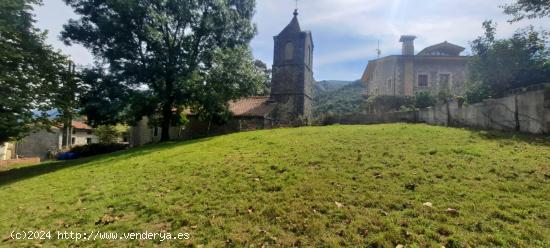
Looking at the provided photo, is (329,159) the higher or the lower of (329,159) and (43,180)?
the higher

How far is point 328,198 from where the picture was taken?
16.2ft

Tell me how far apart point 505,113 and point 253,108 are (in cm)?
1953

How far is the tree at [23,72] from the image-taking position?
11969 mm

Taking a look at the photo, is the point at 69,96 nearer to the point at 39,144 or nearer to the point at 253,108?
the point at 253,108

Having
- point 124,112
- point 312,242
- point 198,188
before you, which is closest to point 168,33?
point 124,112

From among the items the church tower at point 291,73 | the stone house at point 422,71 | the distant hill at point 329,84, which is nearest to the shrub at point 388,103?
the stone house at point 422,71

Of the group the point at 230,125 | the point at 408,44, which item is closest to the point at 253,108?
the point at 230,125

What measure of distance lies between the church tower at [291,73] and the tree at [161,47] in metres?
7.82

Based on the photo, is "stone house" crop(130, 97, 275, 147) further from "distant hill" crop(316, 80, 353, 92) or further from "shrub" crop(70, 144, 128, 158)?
"distant hill" crop(316, 80, 353, 92)

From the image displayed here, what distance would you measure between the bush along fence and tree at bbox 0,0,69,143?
17696mm

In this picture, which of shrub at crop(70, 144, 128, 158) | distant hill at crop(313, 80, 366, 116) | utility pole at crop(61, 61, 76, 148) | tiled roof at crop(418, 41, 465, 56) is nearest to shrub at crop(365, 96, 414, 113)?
tiled roof at crop(418, 41, 465, 56)

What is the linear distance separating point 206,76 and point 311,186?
16.0 metres

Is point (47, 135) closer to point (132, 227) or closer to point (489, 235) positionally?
point (132, 227)

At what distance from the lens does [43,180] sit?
32.8 feet
